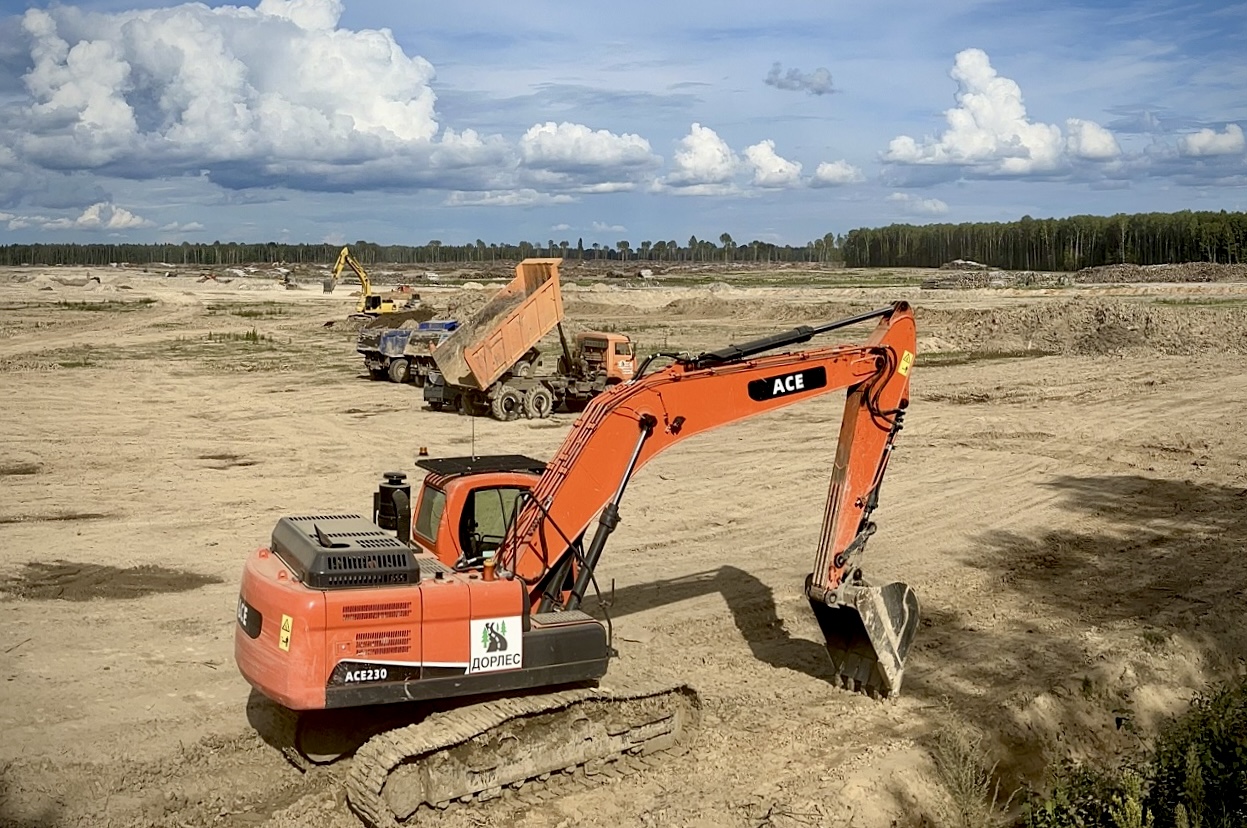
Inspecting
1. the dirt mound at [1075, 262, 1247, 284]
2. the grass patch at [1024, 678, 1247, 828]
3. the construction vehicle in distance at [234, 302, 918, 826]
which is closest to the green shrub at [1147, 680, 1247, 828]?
the grass patch at [1024, 678, 1247, 828]

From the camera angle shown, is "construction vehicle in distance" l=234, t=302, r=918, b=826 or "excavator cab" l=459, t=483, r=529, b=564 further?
"excavator cab" l=459, t=483, r=529, b=564

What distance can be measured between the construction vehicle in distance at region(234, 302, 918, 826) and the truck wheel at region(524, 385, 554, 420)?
16656mm

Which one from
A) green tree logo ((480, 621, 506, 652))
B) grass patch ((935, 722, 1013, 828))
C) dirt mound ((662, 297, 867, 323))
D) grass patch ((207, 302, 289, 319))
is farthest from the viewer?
grass patch ((207, 302, 289, 319))

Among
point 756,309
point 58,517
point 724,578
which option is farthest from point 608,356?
point 756,309

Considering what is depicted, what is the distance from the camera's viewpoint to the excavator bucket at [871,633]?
9.70 metres

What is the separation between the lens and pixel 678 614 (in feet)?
41.2

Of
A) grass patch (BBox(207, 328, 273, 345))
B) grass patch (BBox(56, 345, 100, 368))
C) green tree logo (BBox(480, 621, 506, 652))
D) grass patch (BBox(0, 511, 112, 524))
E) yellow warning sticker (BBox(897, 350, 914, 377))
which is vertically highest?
yellow warning sticker (BBox(897, 350, 914, 377))

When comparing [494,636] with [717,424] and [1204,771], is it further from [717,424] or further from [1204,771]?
[1204,771]

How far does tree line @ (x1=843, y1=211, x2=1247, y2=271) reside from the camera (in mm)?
116812

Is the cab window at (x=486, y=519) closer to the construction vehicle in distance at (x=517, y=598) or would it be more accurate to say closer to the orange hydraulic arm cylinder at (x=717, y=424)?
the construction vehicle in distance at (x=517, y=598)

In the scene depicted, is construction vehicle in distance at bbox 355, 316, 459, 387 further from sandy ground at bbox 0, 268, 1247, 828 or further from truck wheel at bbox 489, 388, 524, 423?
truck wheel at bbox 489, 388, 524, 423

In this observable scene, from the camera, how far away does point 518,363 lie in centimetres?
2733

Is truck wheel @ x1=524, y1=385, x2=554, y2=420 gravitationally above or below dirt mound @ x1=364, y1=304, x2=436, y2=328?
below

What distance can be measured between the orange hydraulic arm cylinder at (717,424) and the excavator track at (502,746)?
98 cm
